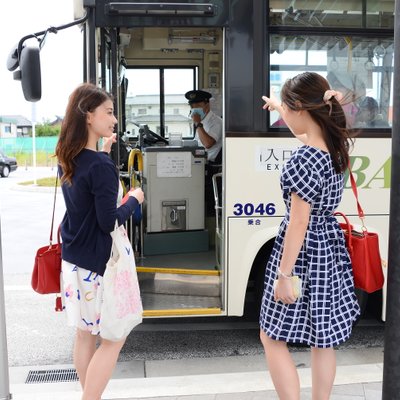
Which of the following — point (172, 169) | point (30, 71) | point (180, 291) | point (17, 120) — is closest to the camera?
point (30, 71)

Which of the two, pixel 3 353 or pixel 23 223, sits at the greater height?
pixel 3 353

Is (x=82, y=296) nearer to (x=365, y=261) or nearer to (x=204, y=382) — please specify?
(x=204, y=382)

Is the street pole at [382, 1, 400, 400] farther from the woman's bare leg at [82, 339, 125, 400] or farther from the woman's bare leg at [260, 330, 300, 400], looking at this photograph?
the woman's bare leg at [82, 339, 125, 400]

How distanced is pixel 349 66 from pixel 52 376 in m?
3.09

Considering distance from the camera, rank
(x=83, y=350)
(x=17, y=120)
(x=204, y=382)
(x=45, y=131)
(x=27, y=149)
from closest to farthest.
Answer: (x=83, y=350)
(x=204, y=382)
(x=27, y=149)
(x=45, y=131)
(x=17, y=120)

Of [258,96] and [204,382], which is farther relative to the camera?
[258,96]

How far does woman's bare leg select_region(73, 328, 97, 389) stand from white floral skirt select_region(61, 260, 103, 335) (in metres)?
0.10

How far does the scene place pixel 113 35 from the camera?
412 centimetres

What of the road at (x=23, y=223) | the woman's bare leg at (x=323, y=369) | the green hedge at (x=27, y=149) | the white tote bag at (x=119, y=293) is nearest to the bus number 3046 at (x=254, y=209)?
the white tote bag at (x=119, y=293)

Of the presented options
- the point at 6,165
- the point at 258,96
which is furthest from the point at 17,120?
the point at 258,96

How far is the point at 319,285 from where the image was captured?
101 inches

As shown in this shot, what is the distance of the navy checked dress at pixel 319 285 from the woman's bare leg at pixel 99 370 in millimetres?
812

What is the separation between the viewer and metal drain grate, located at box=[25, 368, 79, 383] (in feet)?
12.6

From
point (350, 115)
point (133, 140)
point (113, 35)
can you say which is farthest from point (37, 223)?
point (350, 115)
